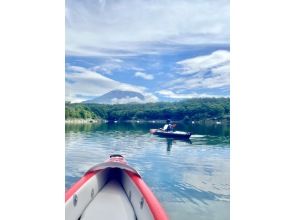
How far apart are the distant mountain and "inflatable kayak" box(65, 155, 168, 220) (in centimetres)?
32

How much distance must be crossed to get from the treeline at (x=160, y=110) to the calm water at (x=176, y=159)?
0.17 feet

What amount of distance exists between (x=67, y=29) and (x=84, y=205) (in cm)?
92

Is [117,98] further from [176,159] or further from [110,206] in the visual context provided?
[110,206]

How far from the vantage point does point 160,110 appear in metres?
2.11

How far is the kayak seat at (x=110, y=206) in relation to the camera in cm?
181

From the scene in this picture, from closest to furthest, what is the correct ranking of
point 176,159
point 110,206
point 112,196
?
point 110,206 < point 112,196 < point 176,159

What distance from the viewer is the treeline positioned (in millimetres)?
2021

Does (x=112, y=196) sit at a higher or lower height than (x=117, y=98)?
lower

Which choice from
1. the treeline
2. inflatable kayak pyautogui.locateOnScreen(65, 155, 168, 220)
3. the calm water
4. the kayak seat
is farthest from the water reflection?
the kayak seat

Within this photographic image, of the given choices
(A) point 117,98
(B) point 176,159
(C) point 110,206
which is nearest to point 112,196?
(C) point 110,206

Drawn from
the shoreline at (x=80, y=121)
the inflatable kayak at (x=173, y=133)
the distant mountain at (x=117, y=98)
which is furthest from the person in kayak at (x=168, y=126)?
the shoreline at (x=80, y=121)

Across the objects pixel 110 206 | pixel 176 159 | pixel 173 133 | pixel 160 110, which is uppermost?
pixel 160 110

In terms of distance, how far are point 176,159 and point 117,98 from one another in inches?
18.7
